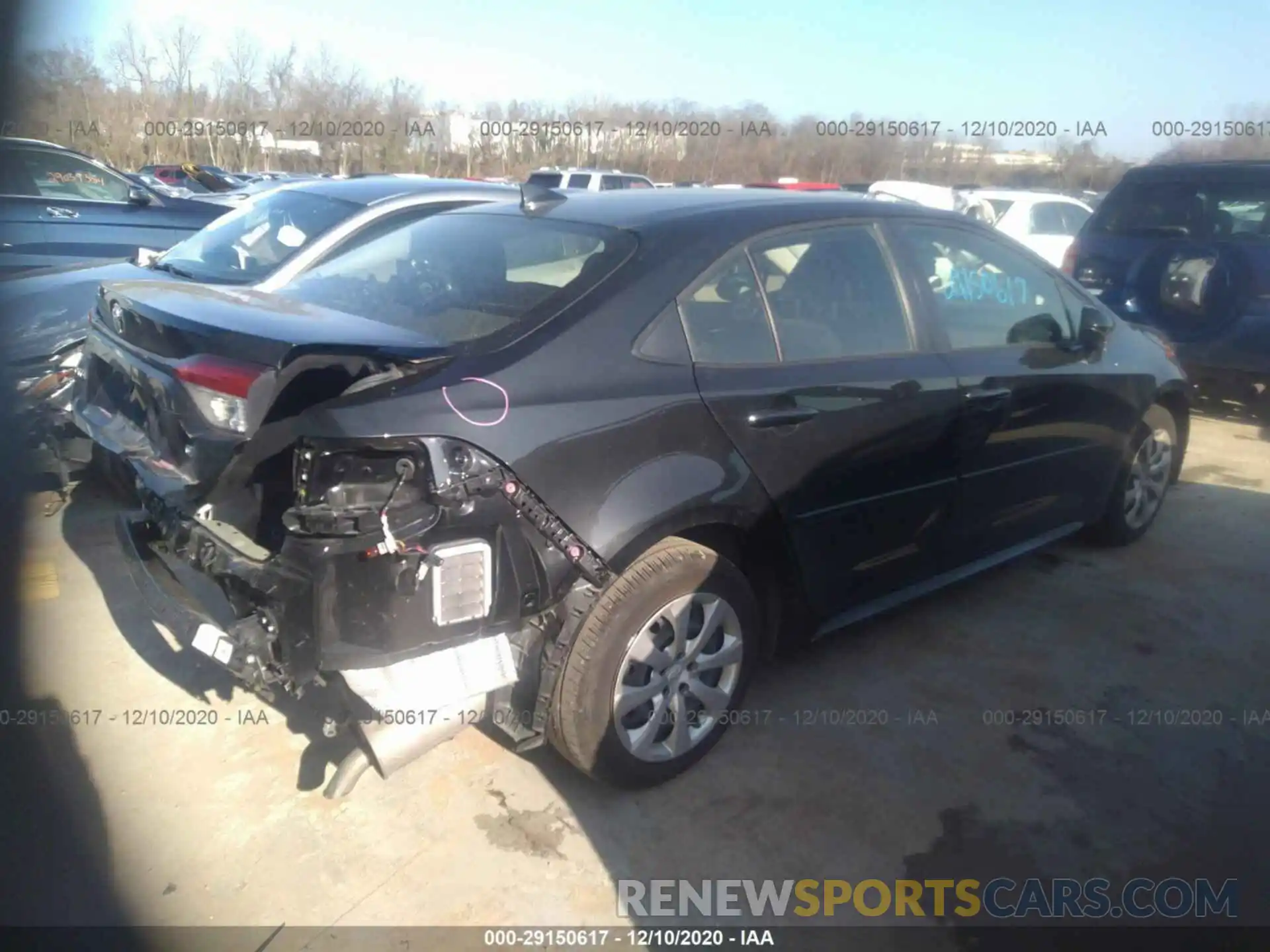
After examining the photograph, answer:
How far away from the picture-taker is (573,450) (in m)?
2.45

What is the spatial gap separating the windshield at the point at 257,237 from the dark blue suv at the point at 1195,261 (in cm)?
563

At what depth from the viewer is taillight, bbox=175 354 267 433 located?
8.43ft

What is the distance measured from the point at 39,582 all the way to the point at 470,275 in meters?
2.48

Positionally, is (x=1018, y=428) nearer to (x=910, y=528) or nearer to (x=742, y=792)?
(x=910, y=528)

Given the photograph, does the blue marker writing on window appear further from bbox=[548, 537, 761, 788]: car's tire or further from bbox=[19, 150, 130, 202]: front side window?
bbox=[19, 150, 130, 202]: front side window

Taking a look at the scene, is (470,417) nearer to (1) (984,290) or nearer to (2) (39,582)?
(1) (984,290)

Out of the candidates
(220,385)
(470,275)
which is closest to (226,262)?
(470,275)

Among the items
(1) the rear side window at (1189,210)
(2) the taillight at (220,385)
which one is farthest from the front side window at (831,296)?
(1) the rear side window at (1189,210)

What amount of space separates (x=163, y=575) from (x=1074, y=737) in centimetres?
301

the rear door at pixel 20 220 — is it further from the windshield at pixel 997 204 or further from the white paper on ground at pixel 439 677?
the windshield at pixel 997 204

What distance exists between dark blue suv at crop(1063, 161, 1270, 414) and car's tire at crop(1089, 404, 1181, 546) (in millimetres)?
2214

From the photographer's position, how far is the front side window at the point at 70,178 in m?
7.90

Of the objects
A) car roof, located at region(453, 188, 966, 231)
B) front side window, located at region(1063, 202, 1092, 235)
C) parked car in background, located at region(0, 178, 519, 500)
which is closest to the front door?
parked car in background, located at region(0, 178, 519, 500)

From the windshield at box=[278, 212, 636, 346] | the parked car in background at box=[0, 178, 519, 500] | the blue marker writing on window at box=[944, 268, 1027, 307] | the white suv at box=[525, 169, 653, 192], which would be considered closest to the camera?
the windshield at box=[278, 212, 636, 346]
